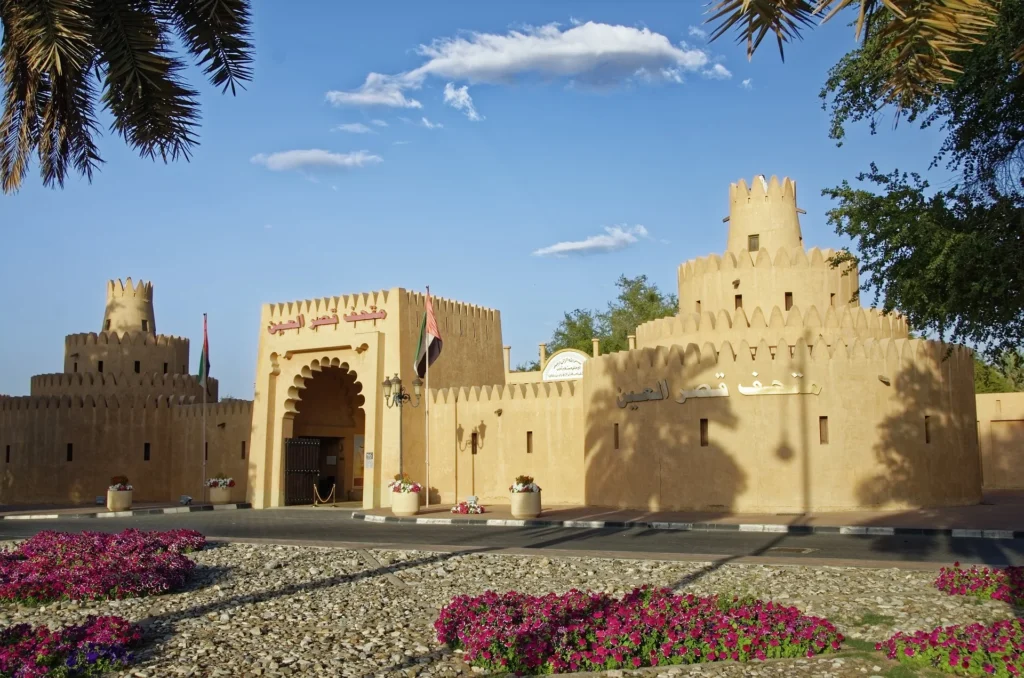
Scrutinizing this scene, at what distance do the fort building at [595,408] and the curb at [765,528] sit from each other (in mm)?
3091

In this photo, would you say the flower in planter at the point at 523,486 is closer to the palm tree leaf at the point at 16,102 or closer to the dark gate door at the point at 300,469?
the dark gate door at the point at 300,469

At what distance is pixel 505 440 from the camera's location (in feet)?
97.8

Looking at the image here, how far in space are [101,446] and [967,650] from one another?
35740 millimetres

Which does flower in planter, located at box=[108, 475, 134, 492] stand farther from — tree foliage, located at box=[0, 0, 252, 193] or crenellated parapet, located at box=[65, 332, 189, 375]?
tree foliage, located at box=[0, 0, 252, 193]

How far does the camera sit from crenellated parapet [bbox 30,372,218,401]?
38.6 metres

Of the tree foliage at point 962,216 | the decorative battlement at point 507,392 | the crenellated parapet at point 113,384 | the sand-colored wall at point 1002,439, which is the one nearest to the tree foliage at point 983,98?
the tree foliage at point 962,216

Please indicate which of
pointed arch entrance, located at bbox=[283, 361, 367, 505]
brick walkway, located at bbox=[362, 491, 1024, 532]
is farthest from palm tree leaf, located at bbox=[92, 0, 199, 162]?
pointed arch entrance, located at bbox=[283, 361, 367, 505]

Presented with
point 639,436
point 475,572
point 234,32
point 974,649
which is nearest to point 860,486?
point 639,436

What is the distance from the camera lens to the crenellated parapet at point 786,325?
2538 cm

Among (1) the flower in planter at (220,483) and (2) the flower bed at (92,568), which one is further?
(1) the flower in planter at (220,483)

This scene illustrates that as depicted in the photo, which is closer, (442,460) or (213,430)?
(442,460)

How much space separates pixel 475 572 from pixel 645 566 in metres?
2.43

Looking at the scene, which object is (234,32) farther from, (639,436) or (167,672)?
(639,436)

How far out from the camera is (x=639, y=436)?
25.4 meters
